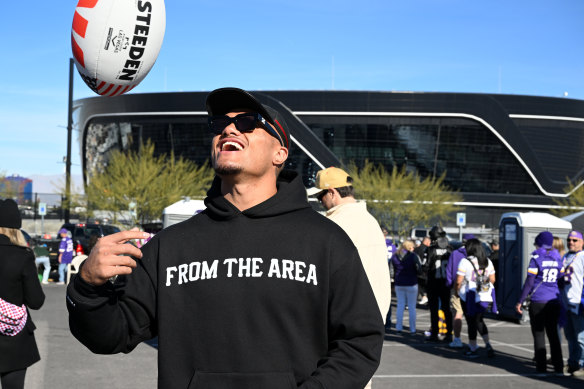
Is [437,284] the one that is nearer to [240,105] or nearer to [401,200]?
[240,105]

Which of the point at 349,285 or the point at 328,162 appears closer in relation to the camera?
the point at 349,285

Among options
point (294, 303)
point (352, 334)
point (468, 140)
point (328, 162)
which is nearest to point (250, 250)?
point (294, 303)

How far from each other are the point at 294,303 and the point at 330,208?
2.73 meters

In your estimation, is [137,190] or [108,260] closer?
[108,260]

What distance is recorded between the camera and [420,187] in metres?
56.3

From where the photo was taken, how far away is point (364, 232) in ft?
14.9

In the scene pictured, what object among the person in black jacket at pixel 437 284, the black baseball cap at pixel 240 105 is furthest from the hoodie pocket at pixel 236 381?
the person in black jacket at pixel 437 284

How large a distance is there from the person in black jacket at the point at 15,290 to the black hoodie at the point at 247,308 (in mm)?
3165

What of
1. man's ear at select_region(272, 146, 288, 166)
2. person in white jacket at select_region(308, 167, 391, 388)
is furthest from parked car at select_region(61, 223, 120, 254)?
man's ear at select_region(272, 146, 288, 166)

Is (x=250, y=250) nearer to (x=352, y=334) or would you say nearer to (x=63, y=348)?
(x=352, y=334)

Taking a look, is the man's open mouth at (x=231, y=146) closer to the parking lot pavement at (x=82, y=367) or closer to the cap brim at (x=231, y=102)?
the cap brim at (x=231, y=102)

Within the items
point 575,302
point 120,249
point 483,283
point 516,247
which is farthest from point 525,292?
point 120,249

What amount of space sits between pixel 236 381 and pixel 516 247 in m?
15.9

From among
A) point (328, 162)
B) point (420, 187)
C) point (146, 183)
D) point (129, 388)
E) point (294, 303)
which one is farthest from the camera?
point (328, 162)
